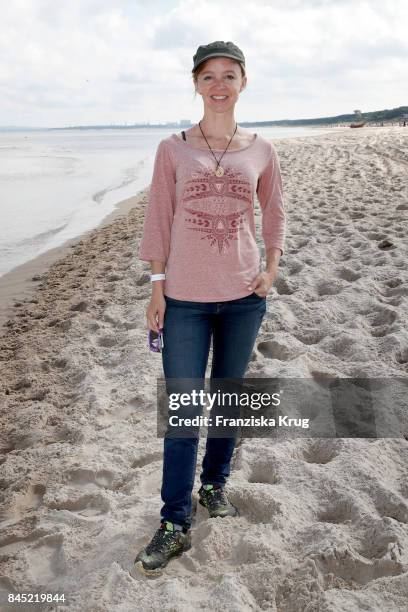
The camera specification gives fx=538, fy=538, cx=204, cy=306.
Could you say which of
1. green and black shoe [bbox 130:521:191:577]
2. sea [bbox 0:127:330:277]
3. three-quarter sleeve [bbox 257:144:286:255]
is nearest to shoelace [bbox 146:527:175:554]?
green and black shoe [bbox 130:521:191:577]

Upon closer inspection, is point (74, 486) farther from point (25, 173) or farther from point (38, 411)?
point (25, 173)

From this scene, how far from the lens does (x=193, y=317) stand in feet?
6.61

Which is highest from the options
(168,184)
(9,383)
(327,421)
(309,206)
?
(168,184)

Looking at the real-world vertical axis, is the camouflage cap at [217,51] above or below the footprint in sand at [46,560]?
above

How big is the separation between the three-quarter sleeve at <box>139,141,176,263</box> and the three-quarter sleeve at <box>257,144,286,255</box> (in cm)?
42

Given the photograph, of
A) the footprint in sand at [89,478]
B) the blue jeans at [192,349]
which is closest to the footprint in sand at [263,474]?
the blue jeans at [192,349]

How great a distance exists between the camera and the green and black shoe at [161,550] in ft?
6.77

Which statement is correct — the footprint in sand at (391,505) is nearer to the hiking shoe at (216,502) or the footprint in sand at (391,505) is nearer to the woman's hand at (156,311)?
the hiking shoe at (216,502)

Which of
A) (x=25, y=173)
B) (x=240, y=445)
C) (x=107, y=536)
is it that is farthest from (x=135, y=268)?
(x=25, y=173)

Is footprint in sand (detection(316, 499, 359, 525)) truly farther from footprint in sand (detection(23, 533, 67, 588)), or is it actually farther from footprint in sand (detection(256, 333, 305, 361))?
footprint in sand (detection(256, 333, 305, 361))

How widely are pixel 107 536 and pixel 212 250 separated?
4.21ft

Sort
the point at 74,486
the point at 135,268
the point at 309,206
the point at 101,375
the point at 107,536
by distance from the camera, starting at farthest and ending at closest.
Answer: the point at 309,206 → the point at 135,268 → the point at 101,375 → the point at 74,486 → the point at 107,536

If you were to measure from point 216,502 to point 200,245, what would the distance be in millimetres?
A: 1133

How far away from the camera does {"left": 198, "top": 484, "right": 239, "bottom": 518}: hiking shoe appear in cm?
233
